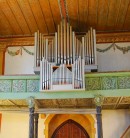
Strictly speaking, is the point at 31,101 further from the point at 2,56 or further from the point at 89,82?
the point at 2,56

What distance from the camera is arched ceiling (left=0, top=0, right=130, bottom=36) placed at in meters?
11.1

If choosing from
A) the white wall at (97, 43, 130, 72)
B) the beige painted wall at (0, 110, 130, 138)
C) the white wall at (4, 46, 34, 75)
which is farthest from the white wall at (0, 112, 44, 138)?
the white wall at (97, 43, 130, 72)

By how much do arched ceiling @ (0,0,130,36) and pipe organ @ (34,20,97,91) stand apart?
0.61 metres

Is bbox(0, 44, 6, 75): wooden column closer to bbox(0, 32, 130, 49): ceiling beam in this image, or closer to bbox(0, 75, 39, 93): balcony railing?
bbox(0, 32, 130, 49): ceiling beam

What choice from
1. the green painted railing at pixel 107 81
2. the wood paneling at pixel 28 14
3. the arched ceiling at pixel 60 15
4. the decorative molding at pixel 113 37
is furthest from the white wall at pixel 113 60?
the wood paneling at pixel 28 14

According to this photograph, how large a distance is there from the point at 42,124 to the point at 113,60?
4204mm

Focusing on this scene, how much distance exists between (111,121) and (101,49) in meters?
3.19

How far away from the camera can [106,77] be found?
10484 millimetres

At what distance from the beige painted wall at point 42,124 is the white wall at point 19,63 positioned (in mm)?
1926

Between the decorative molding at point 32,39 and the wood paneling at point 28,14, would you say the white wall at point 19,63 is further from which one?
the wood paneling at point 28,14

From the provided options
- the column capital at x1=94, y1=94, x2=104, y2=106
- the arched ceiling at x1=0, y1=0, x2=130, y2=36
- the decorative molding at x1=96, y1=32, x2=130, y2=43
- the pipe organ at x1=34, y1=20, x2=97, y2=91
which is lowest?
the column capital at x1=94, y1=94, x2=104, y2=106

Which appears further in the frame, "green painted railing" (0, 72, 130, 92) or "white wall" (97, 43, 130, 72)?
"white wall" (97, 43, 130, 72)

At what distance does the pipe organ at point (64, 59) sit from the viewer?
398 inches

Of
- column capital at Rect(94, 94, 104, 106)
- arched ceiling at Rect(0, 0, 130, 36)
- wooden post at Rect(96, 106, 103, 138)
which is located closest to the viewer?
wooden post at Rect(96, 106, 103, 138)
